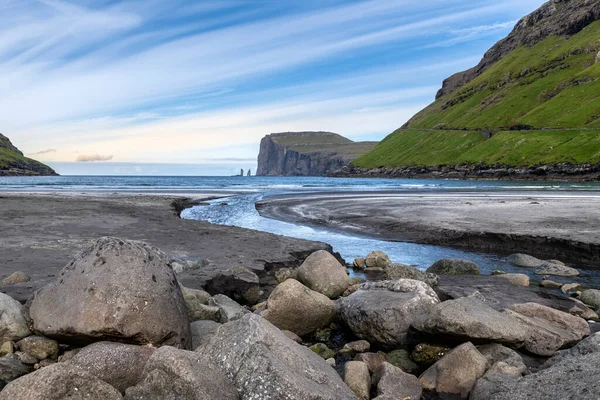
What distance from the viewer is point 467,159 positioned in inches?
6265

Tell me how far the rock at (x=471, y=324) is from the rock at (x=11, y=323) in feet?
25.1

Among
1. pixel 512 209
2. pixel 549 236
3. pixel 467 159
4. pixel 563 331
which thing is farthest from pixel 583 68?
pixel 563 331

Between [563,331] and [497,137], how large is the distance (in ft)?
557

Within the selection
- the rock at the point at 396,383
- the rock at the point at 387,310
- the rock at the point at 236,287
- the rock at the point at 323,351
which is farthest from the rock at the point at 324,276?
the rock at the point at 396,383

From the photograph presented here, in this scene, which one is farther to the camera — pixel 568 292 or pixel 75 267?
pixel 568 292

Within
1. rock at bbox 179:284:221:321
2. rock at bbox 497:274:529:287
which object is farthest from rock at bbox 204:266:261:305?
rock at bbox 497:274:529:287

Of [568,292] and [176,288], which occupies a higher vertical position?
[176,288]

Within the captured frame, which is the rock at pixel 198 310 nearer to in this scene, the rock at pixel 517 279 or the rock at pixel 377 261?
the rock at pixel 377 261

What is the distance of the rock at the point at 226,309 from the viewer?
10323 mm

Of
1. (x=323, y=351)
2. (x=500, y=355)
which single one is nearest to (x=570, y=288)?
(x=500, y=355)

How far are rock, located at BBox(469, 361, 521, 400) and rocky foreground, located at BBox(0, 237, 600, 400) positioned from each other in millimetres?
28

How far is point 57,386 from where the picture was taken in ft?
16.4

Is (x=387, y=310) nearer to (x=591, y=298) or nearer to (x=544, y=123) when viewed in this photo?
(x=591, y=298)

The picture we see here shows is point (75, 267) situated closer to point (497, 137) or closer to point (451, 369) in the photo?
point (451, 369)
